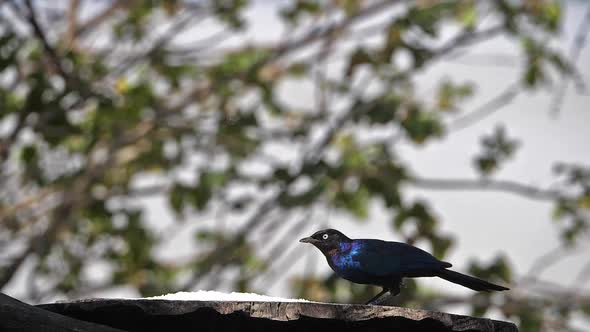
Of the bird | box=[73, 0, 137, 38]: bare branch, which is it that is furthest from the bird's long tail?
box=[73, 0, 137, 38]: bare branch

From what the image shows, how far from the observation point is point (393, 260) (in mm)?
3420

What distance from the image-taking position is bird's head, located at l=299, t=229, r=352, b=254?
361 cm

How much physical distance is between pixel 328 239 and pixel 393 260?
318 millimetres

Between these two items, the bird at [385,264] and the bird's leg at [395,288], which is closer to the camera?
the bird at [385,264]

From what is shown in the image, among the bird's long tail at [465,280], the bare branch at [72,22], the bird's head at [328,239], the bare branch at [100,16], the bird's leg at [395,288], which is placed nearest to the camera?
the bird's long tail at [465,280]

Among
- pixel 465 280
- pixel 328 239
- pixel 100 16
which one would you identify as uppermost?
pixel 100 16

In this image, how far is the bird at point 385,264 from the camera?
336 cm

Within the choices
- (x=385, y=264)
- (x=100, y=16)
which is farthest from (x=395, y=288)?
(x=100, y=16)

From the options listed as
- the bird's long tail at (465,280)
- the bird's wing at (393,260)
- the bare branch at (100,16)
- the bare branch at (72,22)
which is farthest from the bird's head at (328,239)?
the bare branch at (100,16)

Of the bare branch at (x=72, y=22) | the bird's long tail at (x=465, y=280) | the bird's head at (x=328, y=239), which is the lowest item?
the bird's long tail at (x=465, y=280)

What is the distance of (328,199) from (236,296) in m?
6.02

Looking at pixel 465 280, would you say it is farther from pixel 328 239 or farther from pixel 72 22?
pixel 72 22

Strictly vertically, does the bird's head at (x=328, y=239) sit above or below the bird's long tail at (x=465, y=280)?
above

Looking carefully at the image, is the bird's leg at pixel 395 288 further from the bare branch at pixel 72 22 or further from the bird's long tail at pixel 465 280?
the bare branch at pixel 72 22
